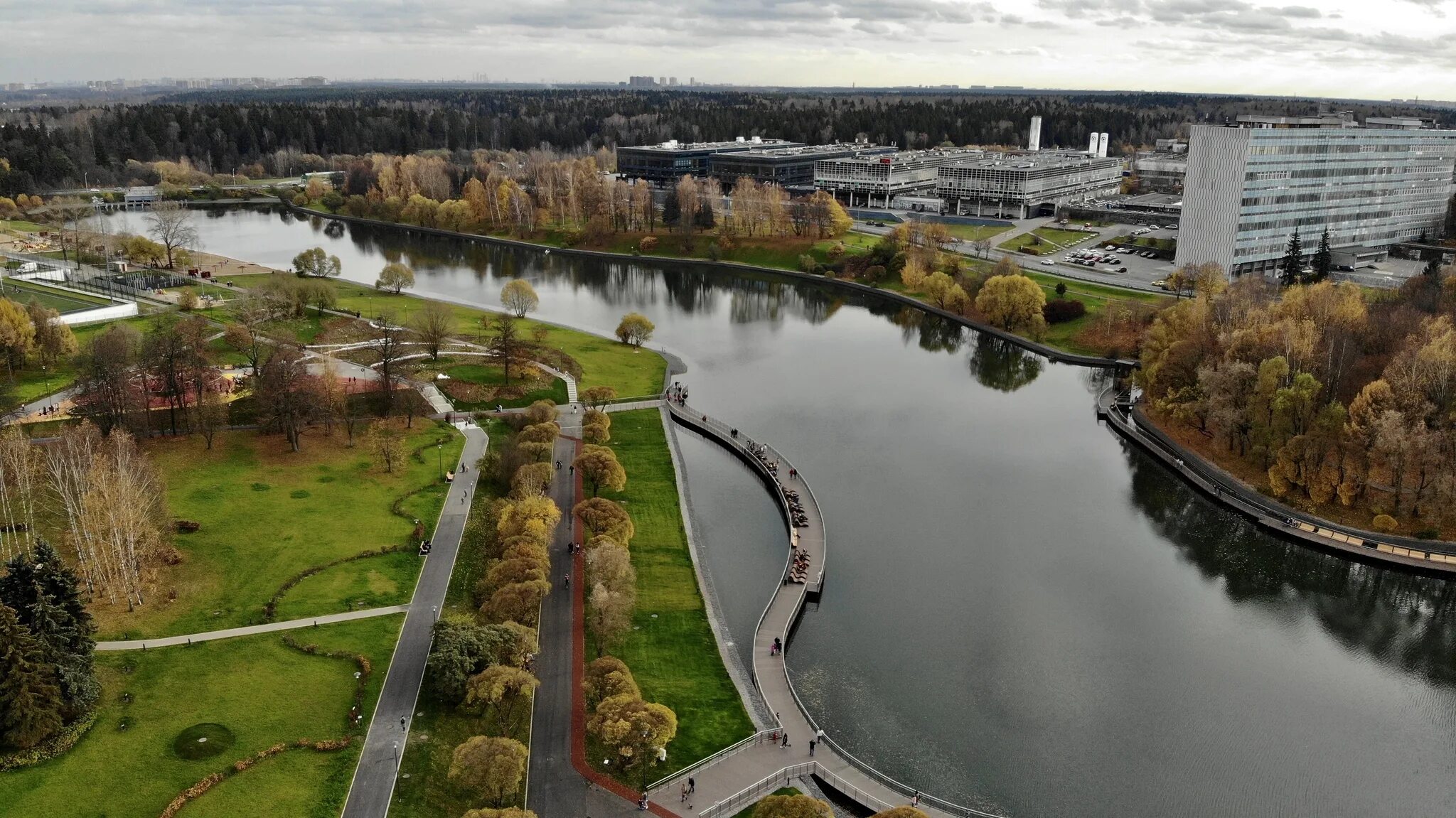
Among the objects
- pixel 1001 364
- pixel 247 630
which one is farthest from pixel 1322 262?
pixel 247 630

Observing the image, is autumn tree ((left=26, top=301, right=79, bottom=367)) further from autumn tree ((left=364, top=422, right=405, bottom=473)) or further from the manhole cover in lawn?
the manhole cover in lawn

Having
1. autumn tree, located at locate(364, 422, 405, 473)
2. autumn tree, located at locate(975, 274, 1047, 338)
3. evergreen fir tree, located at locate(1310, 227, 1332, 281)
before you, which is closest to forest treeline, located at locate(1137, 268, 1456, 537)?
autumn tree, located at locate(975, 274, 1047, 338)

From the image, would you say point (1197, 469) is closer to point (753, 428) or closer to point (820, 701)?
point (753, 428)

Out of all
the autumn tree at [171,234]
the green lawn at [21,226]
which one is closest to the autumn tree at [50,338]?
the autumn tree at [171,234]

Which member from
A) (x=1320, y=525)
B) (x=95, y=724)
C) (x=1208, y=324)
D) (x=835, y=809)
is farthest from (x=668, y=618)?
(x=1208, y=324)

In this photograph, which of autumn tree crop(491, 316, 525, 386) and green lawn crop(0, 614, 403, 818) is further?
autumn tree crop(491, 316, 525, 386)

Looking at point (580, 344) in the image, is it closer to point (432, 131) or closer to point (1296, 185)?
point (1296, 185)
